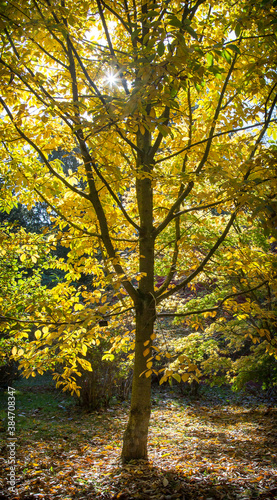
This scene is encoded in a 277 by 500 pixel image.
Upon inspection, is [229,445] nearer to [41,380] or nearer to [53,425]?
[53,425]

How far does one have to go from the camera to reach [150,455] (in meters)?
3.01

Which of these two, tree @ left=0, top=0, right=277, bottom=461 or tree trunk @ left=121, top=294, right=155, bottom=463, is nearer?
tree @ left=0, top=0, right=277, bottom=461

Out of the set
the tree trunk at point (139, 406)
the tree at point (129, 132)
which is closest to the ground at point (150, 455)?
the tree trunk at point (139, 406)

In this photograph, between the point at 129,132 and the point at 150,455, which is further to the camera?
the point at 150,455

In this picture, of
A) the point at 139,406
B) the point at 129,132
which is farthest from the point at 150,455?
the point at 129,132

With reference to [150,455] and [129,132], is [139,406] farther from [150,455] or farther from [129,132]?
[129,132]

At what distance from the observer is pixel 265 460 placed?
2949mm

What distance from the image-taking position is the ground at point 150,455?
2.17m

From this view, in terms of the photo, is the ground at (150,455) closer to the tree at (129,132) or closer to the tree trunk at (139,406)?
the tree trunk at (139,406)

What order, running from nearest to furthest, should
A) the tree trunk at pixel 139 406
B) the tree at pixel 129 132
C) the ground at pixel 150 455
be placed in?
the tree at pixel 129 132
the ground at pixel 150 455
the tree trunk at pixel 139 406

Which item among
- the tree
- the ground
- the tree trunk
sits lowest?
the ground

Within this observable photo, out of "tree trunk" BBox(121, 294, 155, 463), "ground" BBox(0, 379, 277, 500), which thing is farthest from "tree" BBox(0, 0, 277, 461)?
"ground" BBox(0, 379, 277, 500)

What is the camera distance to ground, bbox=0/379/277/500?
85.4 inches

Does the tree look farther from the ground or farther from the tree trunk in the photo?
the ground
